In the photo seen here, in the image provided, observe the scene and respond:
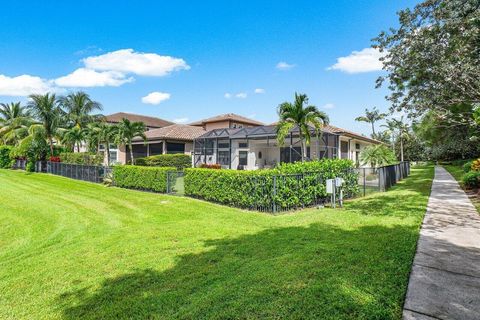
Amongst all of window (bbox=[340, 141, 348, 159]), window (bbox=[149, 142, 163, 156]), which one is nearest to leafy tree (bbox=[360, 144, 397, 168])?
window (bbox=[340, 141, 348, 159])

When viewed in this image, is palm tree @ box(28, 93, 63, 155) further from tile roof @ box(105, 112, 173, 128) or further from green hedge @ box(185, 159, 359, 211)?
green hedge @ box(185, 159, 359, 211)

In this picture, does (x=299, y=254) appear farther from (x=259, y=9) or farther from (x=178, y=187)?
→ (x=259, y=9)

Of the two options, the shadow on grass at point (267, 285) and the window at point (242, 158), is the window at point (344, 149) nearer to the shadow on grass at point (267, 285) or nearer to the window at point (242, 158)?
the window at point (242, 158)

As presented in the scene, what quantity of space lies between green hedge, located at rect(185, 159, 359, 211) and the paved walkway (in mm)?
3765

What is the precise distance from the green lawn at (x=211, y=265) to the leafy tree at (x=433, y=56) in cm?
551

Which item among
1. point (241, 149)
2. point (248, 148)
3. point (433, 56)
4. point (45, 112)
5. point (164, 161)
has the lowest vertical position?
point (164, 161)

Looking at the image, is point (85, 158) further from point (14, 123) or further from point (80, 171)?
point (14, 123)

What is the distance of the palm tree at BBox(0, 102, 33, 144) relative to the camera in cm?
3475

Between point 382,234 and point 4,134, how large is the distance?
1878 inches

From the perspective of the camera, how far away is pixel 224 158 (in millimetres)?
27078

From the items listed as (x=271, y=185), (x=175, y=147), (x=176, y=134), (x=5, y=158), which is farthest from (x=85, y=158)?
(x=271, y=185)

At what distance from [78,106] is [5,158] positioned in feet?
34.4

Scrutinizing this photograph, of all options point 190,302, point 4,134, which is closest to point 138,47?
point 190,302

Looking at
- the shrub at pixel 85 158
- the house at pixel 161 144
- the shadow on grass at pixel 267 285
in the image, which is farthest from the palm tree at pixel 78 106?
the shadow on grass at pixel 267 285
